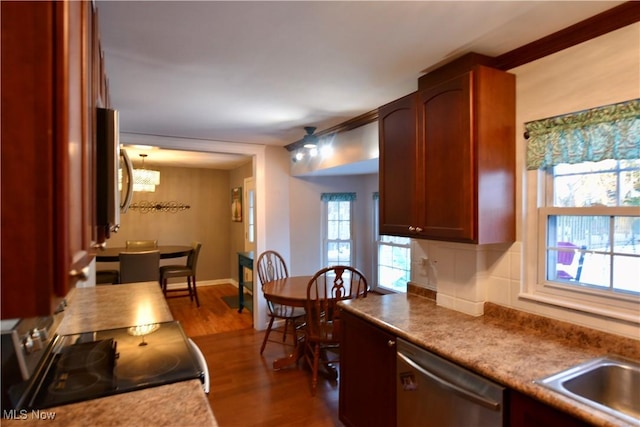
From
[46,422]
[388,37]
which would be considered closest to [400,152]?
[388,37]

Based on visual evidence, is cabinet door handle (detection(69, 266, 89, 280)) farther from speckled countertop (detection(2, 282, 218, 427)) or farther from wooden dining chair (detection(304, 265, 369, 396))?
wooden dining chair (detection(304, 265, 369, 396))

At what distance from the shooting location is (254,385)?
9.47 feet

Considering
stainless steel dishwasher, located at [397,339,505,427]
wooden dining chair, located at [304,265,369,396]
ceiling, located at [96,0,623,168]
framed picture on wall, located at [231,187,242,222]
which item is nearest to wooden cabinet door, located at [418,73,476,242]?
ceiling, located at [96,0,623,168]

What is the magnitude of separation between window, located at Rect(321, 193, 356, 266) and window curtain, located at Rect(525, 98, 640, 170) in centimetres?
307

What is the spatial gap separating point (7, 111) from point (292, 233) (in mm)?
3939

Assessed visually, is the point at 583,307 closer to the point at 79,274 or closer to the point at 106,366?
the point at 79,274

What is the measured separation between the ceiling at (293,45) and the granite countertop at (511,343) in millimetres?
1368

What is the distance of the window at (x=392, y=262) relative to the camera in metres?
4.21

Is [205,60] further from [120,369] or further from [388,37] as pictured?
[120,369]

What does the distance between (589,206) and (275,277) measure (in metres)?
3.24

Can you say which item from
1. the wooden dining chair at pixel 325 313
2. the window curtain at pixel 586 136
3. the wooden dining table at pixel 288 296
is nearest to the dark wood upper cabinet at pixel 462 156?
the window curtain at pixel 586 136

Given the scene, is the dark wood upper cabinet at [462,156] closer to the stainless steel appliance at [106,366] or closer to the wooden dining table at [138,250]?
the stainless steel appliance at [106,366]

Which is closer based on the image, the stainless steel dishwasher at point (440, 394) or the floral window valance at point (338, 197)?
the stainless steel dishwasher at point (440, 394)

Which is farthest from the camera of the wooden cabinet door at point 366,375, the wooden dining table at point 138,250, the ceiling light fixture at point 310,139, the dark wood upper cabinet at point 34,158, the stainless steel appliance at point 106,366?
the wooden dining table at point 138,250
